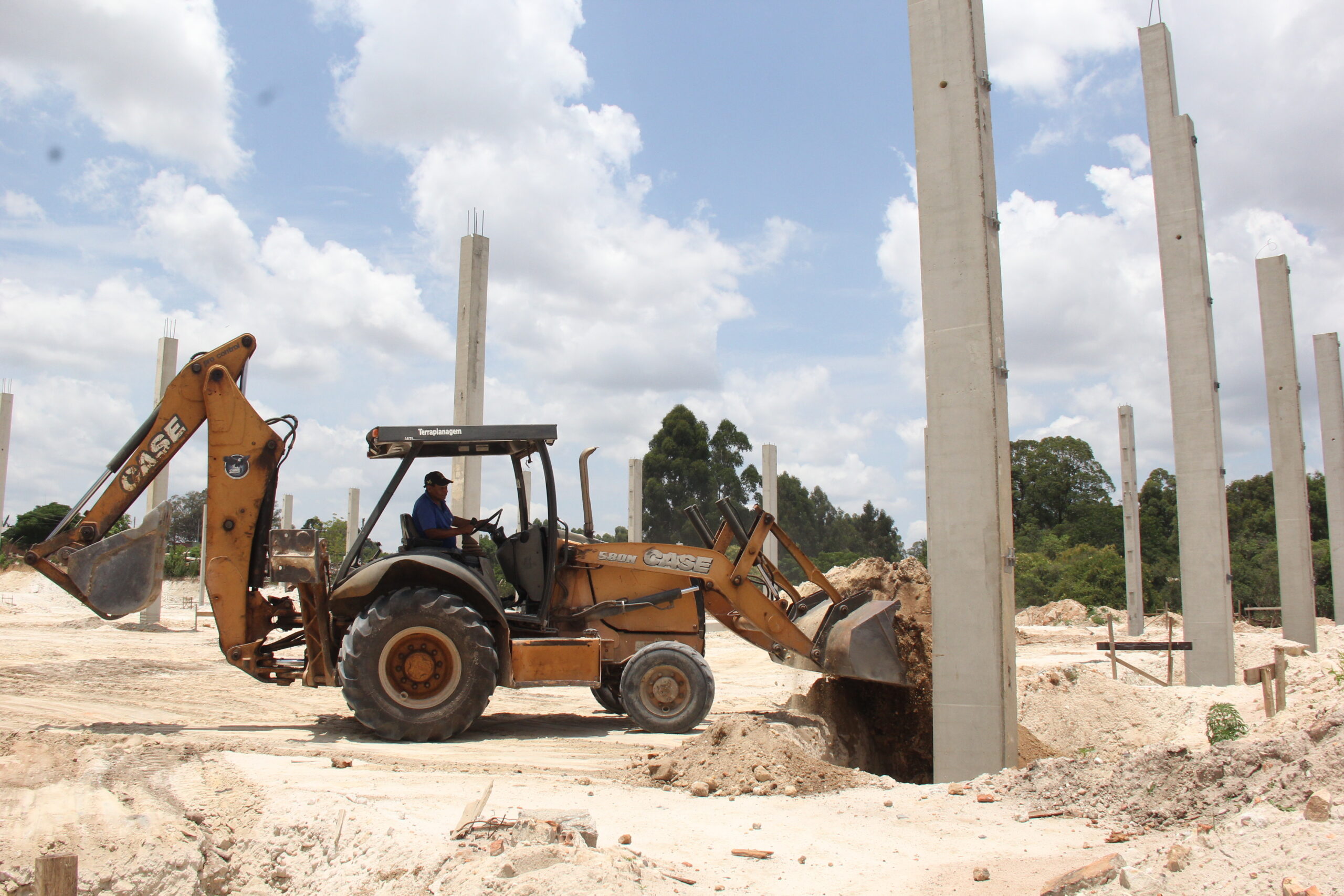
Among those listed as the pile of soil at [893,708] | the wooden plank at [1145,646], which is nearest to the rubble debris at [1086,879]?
the pile of soil at [893,708]

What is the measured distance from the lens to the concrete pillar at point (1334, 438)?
20984 mm

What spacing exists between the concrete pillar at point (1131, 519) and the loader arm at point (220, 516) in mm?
17787

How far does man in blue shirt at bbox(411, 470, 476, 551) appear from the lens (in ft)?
27.3

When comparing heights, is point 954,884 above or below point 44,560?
below

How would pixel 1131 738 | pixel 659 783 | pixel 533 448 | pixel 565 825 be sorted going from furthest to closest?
pixel 1131 738, pixel 533 448, pixel 659 783, pixel 565 825

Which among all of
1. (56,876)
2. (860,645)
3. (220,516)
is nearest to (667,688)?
(860,645)

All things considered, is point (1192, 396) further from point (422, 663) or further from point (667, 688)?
point (422, 663)

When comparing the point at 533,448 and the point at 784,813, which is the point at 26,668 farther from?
the point at 784,813

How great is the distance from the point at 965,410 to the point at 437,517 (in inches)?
178

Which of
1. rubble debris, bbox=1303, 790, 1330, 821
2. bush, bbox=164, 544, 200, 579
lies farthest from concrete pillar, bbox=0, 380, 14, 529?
rubble debris, bbox=1303, 790, 1330, 821

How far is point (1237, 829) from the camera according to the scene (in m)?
3.83

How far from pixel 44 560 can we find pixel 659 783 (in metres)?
5.28

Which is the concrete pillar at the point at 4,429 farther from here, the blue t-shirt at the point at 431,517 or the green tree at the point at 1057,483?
the green tree at the point at 1057,483

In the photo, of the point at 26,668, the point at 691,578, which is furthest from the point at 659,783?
the point at 26,668
